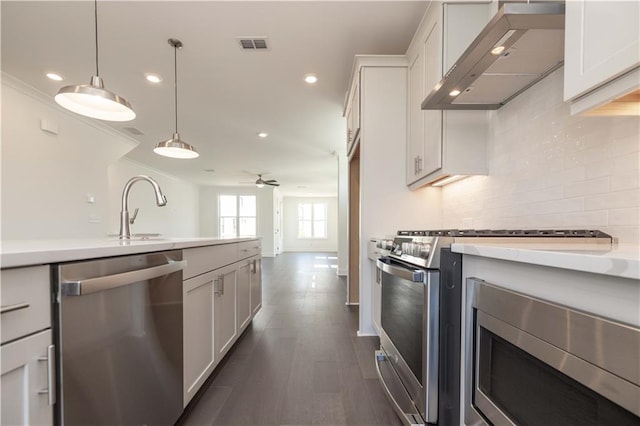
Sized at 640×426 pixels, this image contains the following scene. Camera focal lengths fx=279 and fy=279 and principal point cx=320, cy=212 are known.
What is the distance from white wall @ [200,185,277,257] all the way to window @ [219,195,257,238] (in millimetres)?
184

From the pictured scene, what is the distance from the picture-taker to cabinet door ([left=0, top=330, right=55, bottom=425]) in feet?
2.14

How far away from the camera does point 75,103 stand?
168cm

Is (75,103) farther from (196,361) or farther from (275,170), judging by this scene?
(275,170)

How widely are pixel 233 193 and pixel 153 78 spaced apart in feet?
26.5

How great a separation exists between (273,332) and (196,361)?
1.20 meters

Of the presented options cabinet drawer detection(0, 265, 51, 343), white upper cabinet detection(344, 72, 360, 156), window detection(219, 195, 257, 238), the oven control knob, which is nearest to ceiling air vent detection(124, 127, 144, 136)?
white upper cabinet detection(344, 72, 360, 156)

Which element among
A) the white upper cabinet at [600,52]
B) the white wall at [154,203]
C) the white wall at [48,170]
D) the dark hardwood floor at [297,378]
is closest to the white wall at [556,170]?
the white upper cabinet at [600,52]

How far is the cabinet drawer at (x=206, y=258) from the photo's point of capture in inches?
→ 57.8

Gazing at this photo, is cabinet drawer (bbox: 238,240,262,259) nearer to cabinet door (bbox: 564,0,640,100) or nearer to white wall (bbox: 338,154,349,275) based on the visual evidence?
cabinet door (bbox: 564,0,640,100)

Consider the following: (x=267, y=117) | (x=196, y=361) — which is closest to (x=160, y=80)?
(x=267, y=117)

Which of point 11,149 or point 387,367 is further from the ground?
point 11,149

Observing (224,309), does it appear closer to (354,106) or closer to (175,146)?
(175,146)

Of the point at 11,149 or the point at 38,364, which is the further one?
the point at 11,149

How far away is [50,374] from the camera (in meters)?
0.74
